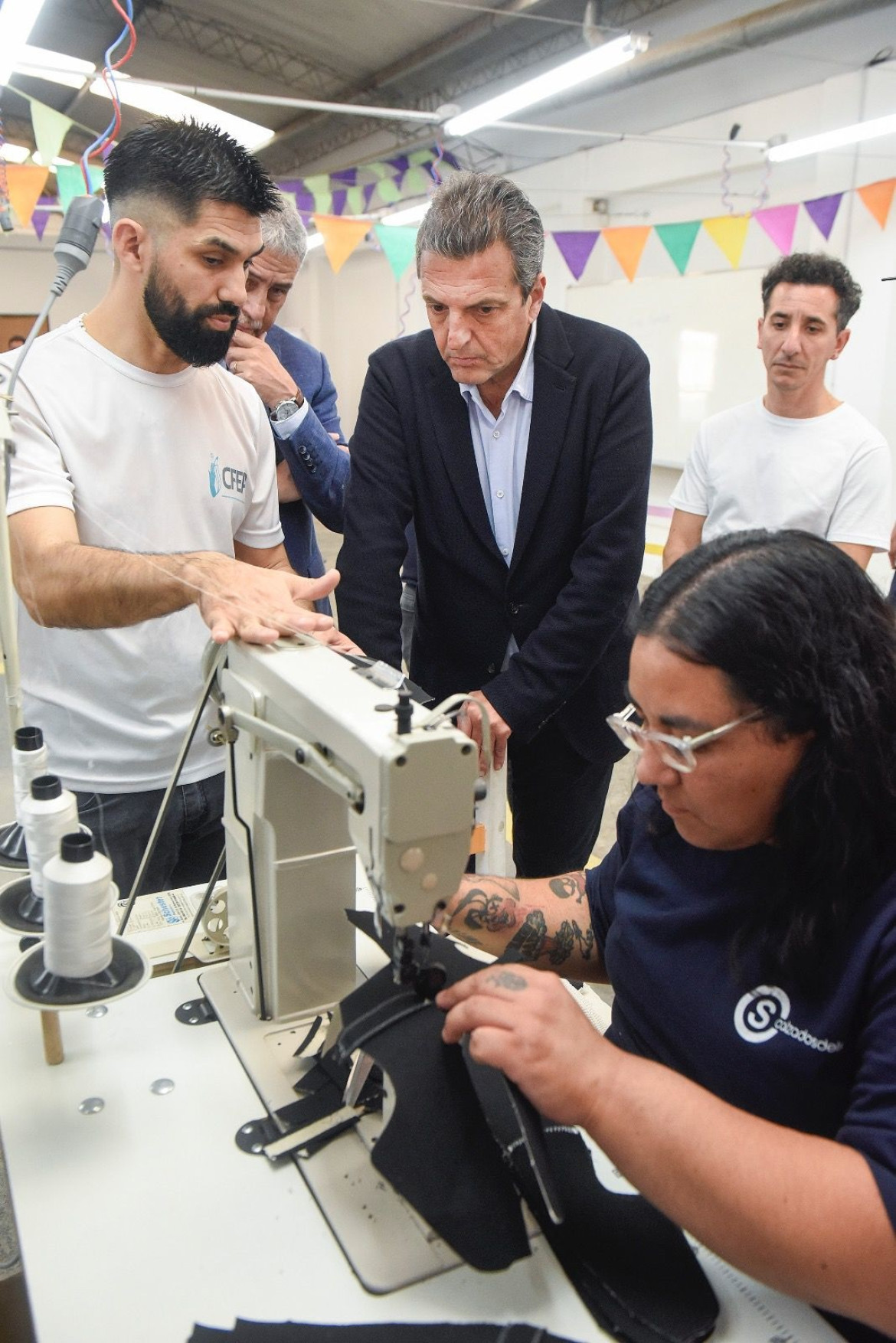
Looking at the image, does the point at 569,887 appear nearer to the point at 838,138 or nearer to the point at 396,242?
the point at 396,242

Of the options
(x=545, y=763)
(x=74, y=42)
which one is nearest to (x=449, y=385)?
(x=545, y=763)

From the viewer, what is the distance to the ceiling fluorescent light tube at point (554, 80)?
419 cm

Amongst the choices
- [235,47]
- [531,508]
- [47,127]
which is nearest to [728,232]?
[47,127]

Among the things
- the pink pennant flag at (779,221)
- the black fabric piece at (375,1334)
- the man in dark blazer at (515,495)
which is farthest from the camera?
the pink pennant flag at (779,221)

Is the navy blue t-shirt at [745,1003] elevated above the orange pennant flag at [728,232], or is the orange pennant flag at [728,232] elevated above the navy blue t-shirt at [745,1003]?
the orange pennant flag at [728,232]

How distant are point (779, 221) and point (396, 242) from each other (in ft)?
6.87

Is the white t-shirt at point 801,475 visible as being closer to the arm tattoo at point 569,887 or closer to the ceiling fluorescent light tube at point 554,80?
the arm tattoo at point 569,887

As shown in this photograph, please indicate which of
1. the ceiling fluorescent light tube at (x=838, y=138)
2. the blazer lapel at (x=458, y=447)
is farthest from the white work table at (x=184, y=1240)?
the ceiling fluorescent light tube at (x=838, y=138)

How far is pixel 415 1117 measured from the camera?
0.83 m

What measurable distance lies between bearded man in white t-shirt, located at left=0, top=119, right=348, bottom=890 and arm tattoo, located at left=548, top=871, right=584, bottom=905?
64 centimetres

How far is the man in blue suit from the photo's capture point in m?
1.94

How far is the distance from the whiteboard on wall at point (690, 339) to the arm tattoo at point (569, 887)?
5.14m

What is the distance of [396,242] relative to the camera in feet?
16.8

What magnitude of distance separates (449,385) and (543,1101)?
132 cm
